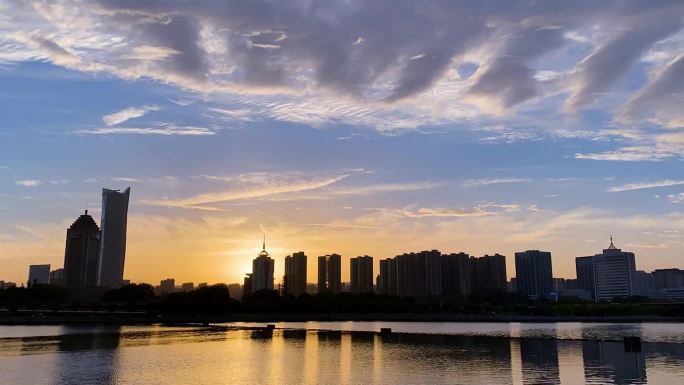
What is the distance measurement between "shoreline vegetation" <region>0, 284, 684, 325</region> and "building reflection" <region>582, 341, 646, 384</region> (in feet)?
294

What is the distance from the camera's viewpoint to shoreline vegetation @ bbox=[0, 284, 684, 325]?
142 meters

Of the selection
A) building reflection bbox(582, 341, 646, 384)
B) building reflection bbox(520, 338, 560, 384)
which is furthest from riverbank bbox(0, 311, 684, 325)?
building reflection bbox(582, 341, 646, 384)

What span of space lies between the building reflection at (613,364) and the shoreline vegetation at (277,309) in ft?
294

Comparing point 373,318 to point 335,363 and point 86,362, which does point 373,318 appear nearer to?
point 335,363

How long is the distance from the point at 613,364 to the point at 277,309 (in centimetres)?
12169

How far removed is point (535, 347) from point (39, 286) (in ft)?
453

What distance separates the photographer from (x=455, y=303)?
188375mm

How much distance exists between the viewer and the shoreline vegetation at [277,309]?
14212 centimetres

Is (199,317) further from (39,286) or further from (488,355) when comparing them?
(488,355)

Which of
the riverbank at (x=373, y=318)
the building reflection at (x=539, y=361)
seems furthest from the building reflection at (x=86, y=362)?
the riverbank at (x=373, y=318)

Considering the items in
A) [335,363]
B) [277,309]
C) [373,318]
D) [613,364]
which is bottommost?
[373,318]

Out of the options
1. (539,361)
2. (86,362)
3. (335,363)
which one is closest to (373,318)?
(539,361)

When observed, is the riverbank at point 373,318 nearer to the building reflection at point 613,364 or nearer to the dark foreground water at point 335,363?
the dark foreground water at point 335,363

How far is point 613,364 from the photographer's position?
4338cm
